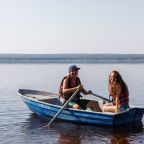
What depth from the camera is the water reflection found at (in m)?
13.3

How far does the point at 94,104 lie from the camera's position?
16.2 m

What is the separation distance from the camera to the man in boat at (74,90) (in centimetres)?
1538

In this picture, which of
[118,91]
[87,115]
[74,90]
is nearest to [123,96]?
[118,91]

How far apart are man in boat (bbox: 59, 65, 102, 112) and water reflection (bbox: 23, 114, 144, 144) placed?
0.93 m

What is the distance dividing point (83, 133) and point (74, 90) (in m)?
1.97

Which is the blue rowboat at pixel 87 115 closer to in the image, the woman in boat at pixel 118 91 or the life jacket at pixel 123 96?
the woman in boat at pixel 118 91

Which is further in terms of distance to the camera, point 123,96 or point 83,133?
point 123,96

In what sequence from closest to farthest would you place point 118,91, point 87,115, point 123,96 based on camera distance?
1. point 118,91
2. point 123,96
3. point 87,115

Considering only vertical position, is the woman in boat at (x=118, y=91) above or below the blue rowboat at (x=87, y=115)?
above

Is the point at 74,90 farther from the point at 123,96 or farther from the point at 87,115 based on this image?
the point at 123,96

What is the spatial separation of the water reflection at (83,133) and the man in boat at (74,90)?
0.93 metres

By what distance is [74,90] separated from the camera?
15484mm

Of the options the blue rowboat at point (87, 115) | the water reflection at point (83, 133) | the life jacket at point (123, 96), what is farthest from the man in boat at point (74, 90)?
the life jacket at point (123, 96)

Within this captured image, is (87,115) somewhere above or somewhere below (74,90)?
below
